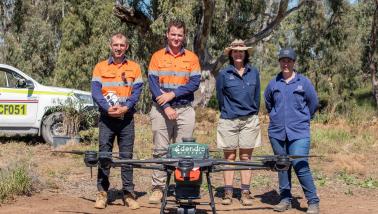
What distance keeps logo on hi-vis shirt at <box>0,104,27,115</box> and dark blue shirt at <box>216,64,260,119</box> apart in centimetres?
676

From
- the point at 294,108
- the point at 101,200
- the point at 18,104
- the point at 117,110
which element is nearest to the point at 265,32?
the point at 18,104

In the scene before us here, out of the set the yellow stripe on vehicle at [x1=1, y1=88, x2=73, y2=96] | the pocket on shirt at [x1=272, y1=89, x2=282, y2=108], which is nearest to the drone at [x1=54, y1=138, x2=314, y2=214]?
the pocket on shirt at [x1=272, y1=89, x2=282, y2=108]

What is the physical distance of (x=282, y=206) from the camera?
675 centimetres

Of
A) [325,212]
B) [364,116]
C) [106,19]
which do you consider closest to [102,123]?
[325,212]

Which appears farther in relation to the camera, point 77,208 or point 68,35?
point 68,35

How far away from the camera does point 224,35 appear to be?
25453mm

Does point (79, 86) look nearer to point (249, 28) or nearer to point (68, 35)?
point (68, 35)

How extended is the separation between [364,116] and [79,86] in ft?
64.0

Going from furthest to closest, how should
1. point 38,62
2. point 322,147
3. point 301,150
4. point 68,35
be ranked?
1. point 38,62
2. point 68,35
3. point 322,147
4. point 301,150

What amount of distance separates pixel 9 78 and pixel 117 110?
276 inches

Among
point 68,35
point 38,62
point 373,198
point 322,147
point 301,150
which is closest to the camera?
point 301,150

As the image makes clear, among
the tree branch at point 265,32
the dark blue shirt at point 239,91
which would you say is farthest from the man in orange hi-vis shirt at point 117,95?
the tree branch at point 265,32

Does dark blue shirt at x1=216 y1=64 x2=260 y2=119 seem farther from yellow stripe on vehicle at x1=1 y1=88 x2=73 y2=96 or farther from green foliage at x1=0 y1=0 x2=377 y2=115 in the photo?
green foliage at x1=0 y1=0 x2=377 y2=115

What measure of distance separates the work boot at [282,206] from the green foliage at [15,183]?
309 centimetres
